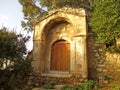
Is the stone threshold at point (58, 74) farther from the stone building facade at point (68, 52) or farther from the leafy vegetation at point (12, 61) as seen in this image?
Result: the leafy vegetation at point (12, 61)

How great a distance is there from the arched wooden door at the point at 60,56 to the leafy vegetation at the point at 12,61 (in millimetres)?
4745

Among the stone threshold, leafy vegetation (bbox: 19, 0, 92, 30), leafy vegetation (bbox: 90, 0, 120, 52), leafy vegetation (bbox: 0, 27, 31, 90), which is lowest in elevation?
the stone threshold

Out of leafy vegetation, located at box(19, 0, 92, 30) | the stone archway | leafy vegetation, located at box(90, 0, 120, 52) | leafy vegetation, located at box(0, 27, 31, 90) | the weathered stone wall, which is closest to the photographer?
leafy vegetation, located at box(0, 27, 31, 90)

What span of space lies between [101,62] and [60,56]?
2.94 metres

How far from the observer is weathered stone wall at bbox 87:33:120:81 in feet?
39.4

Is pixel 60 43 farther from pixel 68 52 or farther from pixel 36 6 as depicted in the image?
pixel 36 6

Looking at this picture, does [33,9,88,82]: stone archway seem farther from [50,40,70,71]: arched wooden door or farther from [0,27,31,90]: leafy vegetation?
[0,27,31,90]: leafy vegetation

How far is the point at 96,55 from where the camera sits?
1244 cm

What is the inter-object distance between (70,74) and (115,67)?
2.77m

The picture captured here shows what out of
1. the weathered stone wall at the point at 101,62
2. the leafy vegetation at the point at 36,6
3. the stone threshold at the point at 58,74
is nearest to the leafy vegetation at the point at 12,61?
the stone threshold at the point at 58,74

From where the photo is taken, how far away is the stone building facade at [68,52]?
12.0 meters

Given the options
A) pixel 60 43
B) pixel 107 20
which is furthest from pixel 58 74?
pixel 107 20

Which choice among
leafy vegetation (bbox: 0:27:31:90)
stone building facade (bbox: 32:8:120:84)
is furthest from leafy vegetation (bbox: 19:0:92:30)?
leafy vegetation (bbox: 0:27:31:90)

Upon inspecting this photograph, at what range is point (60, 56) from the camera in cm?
1379
